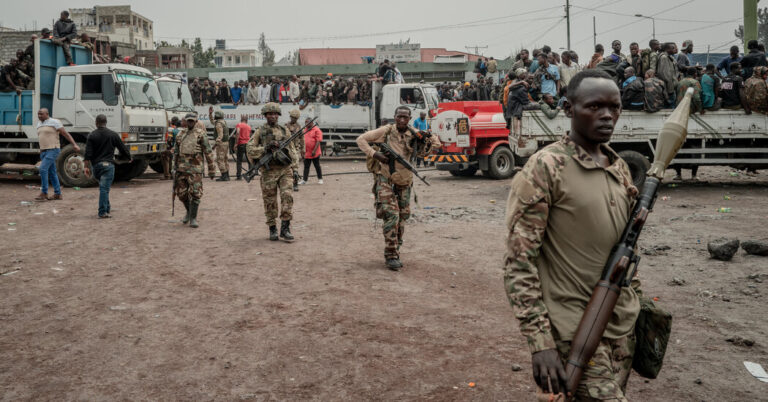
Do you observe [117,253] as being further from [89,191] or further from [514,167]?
[514,167]

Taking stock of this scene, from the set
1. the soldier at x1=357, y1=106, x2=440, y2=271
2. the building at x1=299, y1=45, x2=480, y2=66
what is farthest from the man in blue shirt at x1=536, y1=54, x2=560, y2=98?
the building at x1=299, y1=45, x2=480, y2=66

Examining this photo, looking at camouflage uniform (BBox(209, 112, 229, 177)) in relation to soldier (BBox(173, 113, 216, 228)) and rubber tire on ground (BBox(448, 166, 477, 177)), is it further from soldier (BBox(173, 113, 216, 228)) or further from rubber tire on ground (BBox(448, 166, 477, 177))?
soldier (BBox(173, 113, 216, 228))

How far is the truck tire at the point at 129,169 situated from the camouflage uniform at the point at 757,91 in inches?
553

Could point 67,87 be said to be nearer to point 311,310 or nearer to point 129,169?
point 129,169

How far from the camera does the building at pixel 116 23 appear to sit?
8050 cm

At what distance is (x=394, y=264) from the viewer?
23.4 feet

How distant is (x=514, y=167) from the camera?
16.1m

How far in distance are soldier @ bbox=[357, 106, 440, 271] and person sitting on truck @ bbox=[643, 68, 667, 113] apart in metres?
6.73

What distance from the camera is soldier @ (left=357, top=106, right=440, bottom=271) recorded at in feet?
23.5

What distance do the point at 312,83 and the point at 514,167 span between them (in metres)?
10.1

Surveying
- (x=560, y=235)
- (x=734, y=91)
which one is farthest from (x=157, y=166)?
(x=560, y=235)

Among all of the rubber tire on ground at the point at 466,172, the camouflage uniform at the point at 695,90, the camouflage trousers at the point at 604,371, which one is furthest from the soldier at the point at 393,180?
the rubber tire on ground at the point at 466,172

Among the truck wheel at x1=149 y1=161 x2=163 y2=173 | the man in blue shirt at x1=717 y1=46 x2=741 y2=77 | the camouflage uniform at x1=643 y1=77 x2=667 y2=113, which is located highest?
the man in blue shirt at x1=717 y1=46 x2=741 y2=77

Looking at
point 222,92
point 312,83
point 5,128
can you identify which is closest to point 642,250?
point 5,128
